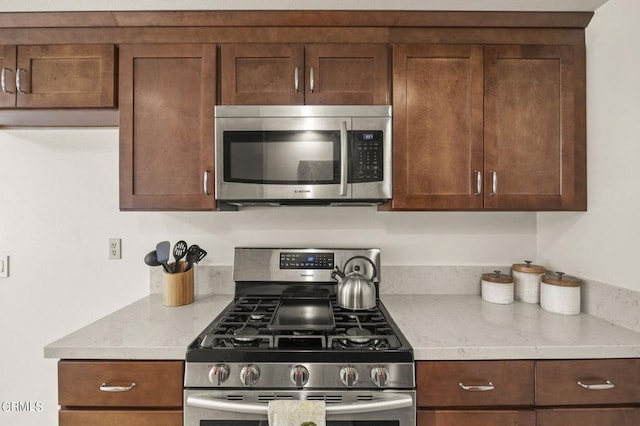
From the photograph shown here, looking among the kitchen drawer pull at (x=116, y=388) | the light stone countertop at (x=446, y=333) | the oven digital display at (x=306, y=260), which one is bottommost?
the kitchen drawer pull at (x=116, y=388)

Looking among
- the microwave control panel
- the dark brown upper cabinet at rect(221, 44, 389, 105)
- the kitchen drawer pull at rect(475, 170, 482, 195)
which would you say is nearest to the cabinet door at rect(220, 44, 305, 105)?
the dark brown upper cabinet at rect(221, 44, 389, 105)

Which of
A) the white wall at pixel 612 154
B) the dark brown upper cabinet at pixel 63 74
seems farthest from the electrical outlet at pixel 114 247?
the white wall at pixel 612 154

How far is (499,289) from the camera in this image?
168 cm

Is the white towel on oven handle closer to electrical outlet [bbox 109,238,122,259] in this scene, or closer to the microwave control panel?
the microwave control panel

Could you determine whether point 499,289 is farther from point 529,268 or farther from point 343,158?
point 343,158

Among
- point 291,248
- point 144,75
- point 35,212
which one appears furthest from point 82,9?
point 291,248

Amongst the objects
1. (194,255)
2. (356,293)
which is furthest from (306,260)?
(194,255)

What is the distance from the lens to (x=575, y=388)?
1.16 m

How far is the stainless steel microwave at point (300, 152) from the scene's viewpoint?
1.49 meters

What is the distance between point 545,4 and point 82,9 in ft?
6.81

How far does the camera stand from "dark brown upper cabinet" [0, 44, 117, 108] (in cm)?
152

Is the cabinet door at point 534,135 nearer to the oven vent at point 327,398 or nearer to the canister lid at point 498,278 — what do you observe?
the canister lid at point 498,278

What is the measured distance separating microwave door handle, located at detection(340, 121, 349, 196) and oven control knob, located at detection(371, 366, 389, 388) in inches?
28.6

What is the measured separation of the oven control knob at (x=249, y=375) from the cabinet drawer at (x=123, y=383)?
23 cm
